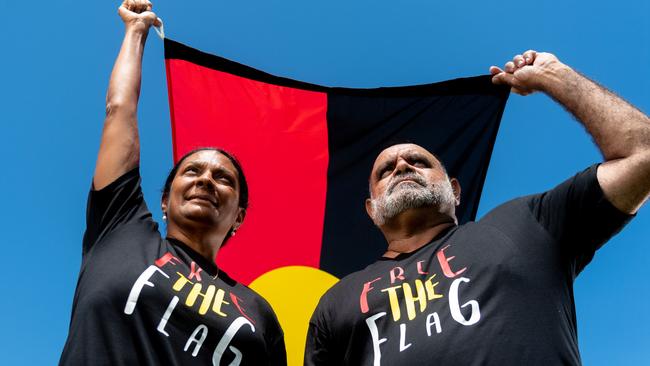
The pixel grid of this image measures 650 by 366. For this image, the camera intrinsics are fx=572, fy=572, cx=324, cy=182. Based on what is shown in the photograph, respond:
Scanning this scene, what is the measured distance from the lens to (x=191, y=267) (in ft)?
11.2

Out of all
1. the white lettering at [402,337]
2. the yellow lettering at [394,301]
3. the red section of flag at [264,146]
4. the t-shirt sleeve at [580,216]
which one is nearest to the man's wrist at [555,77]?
the t-shirt sleeve at [580,216]

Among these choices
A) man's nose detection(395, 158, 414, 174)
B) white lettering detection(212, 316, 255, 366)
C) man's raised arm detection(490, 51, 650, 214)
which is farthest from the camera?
man's nose detection(395, 158, 414, 174)

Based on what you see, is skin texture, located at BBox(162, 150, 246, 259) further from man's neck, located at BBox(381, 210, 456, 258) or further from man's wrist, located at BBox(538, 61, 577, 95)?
man's wrist, located at BBox(538, 61, 577, 95)

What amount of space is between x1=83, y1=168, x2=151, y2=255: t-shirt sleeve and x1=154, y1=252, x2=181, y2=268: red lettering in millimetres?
274

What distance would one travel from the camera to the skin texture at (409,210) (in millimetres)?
3834

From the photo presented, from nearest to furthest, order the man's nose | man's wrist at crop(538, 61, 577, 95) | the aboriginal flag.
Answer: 1. man's wrist at crop(538, 61, 577, 95)
2. the man's nose
3. the aboriginal flag

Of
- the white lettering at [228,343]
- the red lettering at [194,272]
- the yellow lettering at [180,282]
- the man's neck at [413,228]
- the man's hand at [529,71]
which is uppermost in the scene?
the man's hand at [529,71]

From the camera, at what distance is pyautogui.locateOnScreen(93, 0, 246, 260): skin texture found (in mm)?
3314

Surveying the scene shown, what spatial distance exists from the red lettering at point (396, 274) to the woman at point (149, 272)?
828 millimetres

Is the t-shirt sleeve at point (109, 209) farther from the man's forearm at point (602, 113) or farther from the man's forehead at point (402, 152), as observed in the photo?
the man's forearm at point (602, 113)


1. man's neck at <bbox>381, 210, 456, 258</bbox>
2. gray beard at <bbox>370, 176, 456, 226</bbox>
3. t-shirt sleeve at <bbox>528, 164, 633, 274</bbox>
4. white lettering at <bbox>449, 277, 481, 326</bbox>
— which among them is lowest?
white lettering at <bbox>449, 277, 481, 326</bbox>

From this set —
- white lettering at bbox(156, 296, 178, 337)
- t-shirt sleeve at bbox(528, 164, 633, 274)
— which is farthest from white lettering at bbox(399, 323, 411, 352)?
white lettering at bbox(156, 296, 178, 337)

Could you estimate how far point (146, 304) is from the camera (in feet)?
9.60

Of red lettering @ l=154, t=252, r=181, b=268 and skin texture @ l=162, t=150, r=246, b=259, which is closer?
red lettering @ l=154, t=252, r=181, b=268
